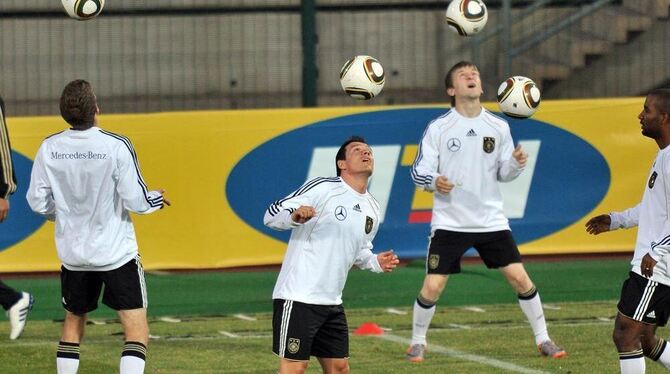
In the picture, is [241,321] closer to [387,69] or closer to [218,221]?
[218,221]

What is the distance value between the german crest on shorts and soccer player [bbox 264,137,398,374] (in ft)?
8.08

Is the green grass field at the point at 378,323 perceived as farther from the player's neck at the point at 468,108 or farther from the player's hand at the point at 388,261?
the player's hand at the point at 388,261

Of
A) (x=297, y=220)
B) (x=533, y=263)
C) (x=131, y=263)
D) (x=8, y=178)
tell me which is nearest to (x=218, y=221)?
(x=533, y=263)

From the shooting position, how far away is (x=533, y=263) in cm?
1435

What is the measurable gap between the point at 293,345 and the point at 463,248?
9.81 feet

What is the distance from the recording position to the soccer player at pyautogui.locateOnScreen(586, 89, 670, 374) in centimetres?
777

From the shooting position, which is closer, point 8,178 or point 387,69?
point 8,178

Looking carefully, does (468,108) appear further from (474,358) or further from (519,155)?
(474,358)

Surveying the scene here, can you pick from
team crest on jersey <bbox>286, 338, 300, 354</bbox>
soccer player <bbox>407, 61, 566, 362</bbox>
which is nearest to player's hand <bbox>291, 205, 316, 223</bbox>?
team crest on jersey <bbox>286, 338, 300, 354</bbox>

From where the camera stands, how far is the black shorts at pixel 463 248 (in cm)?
1019

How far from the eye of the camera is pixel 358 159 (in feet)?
25.1

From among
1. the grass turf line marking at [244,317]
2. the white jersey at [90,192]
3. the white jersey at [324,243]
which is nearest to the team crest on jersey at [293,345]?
the white jersey at [324,243]

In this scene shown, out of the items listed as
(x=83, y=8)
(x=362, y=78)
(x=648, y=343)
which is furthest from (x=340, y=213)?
(x=83, y=8)

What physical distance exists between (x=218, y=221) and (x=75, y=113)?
5.54 m
